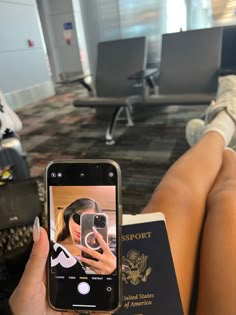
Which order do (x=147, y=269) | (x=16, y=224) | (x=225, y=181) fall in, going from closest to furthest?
(x=147, y=269) → (x=16, y=224) → (x=225, y=181)

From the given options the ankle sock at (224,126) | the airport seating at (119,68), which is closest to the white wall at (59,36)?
the airport seating at (119,68)

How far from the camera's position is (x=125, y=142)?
2600 millimetres

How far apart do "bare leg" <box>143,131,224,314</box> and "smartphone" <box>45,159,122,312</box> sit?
26 cm

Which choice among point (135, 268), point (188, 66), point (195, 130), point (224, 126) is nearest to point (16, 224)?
point (135, 268)

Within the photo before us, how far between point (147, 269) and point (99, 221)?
0.19 m

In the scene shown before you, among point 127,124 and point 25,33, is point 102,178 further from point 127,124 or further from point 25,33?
point 25,33

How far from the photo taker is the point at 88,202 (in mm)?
473

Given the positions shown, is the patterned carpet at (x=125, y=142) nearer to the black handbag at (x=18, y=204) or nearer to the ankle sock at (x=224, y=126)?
the ankle sock at (x=224, y=126)

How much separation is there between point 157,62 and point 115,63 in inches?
22.0

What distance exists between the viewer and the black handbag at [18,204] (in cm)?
86

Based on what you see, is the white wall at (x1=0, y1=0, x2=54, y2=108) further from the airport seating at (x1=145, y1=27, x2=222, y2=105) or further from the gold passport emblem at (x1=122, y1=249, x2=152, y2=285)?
the gold passport emblem at (x1=122, y1=249, x2=152, y2=285)

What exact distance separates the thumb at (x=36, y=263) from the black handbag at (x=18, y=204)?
480 mm

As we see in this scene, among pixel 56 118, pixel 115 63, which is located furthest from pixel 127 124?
pixel 56 118

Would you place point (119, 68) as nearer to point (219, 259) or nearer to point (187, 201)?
point (187, 201)
